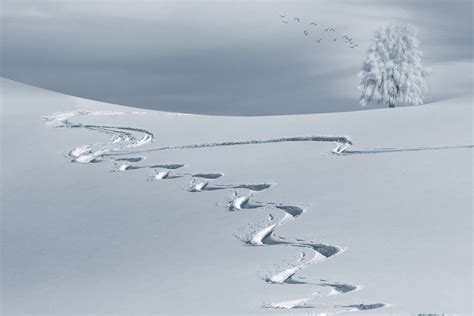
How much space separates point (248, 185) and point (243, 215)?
250 centimetres

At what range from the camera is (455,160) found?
19.9 metres

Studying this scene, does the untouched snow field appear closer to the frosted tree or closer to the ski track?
the ski track

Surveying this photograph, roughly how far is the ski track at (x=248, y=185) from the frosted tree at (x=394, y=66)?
20.9 m

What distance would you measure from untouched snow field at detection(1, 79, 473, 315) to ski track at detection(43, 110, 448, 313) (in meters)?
0.05

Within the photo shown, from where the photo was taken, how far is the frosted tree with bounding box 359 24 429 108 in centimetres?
4781

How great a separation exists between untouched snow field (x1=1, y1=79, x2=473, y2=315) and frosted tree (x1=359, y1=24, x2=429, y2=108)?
65.4 ft

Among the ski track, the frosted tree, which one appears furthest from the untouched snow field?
the frosted tree

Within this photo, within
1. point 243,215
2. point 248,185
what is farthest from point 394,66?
point 243,215

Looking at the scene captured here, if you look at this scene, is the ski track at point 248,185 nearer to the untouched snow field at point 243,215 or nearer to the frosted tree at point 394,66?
the untouched snow field at point 243,215

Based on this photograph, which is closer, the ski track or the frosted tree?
the ski track

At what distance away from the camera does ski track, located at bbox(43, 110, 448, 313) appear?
43.4 feet

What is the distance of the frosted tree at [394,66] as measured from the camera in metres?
47.8

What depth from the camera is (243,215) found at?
17625mm

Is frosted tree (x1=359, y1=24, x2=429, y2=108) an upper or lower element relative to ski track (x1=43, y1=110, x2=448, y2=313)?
upper
